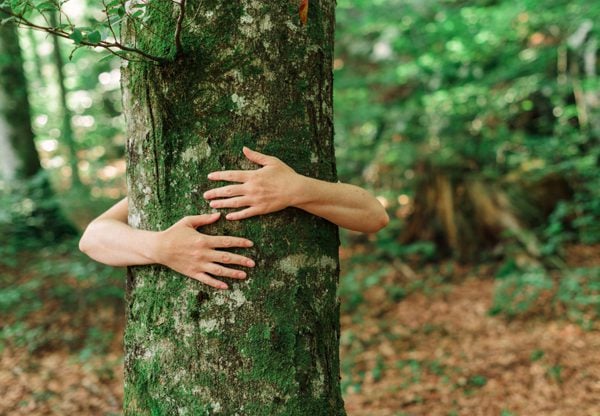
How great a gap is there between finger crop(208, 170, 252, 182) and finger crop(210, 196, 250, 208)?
6cm

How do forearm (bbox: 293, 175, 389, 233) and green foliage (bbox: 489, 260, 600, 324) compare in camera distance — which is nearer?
forearm (bbox: 293, 175, 389, 233)

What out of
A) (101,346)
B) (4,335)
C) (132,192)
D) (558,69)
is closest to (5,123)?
(4,335)

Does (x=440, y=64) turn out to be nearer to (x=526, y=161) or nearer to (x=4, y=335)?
(x=526, y=161)

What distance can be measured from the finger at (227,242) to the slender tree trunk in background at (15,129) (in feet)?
22.5

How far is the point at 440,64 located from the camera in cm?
754

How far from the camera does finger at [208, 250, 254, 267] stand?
155cm

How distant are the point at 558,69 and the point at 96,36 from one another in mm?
8463

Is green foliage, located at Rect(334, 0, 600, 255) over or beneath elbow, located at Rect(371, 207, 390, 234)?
over

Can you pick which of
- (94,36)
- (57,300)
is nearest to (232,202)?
(94,36)

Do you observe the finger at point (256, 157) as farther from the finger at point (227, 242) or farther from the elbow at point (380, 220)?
the elbow at point (380, 220)

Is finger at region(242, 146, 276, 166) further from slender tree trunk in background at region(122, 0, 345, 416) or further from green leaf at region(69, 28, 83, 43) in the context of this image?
green leaf at region(69, 28, 83, 43)

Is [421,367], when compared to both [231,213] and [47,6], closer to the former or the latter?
[231,213]

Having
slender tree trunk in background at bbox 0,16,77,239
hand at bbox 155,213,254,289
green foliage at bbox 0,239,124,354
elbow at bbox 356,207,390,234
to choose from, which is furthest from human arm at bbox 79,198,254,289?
slender tree trunk in background at bbox 0,16,77,239

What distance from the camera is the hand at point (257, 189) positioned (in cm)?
154
